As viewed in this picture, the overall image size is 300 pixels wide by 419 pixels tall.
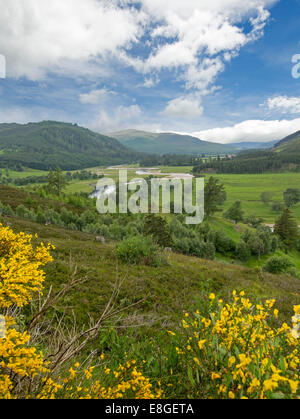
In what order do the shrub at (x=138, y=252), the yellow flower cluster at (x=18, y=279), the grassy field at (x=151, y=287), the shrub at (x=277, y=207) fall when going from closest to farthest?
the yellow flower cluster at (x=18, y=279) → the grassy field at (x=151, y=287) → the shrub at (x=138, y=252) → the shrub at (x=277, y=207)

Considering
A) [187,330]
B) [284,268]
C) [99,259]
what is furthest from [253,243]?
[187,330]

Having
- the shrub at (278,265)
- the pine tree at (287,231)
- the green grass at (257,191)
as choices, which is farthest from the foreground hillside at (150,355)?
the green grass at (257,191)

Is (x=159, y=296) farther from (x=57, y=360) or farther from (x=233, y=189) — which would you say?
(x=233, y=189)

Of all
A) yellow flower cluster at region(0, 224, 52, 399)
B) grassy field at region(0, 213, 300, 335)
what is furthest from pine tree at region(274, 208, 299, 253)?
yellow flower cluster at region(0, 224, 52, 399)

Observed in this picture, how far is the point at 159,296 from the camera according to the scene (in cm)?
1032

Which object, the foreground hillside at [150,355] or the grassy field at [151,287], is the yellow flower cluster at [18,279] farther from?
the grassy field at [151,287]

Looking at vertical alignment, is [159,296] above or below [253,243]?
above

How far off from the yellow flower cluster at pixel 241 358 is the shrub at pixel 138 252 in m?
11.3

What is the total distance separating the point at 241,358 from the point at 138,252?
13.1 metres

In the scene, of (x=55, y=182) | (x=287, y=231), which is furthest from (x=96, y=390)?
(x=55, y=182)

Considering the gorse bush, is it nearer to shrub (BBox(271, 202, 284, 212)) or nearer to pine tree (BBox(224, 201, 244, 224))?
Answer: pine tree (BBox(224, 201, 244, 224))

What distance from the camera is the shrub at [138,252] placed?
14656mm

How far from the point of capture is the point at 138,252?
15.0 m

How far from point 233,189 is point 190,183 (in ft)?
137
